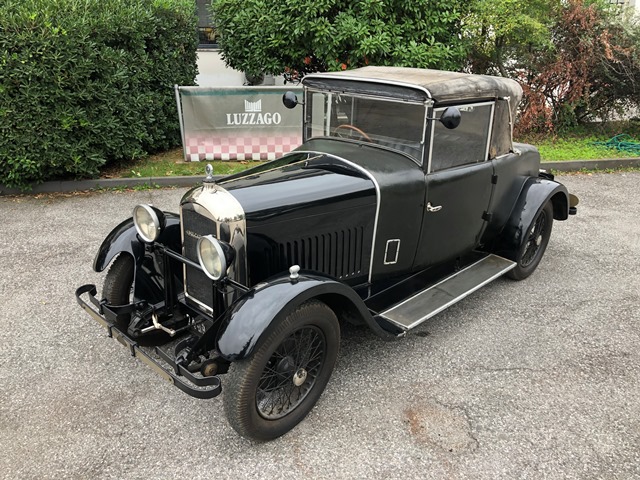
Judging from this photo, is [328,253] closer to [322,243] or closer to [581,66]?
[322,243]

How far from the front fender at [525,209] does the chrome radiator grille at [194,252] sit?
8.98 ft

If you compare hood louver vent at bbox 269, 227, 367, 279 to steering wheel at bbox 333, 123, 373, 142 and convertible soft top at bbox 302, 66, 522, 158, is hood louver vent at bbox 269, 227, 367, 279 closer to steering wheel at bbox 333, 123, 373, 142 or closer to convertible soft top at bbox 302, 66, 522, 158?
steering wheel at bbox 333, 123, 373, 142

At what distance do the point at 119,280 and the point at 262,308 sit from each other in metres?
1.40

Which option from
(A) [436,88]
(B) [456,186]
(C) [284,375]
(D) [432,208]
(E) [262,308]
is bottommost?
(C) [284,375]

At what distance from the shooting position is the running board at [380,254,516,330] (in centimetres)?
348

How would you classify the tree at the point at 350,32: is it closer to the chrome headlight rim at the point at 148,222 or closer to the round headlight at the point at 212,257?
the chrome headlight rim at the point at 148,222

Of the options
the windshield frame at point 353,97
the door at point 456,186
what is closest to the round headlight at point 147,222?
the windshield frame at point 353,97

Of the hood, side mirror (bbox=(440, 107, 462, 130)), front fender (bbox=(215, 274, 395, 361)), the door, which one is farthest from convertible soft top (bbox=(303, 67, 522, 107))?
front fender (bbox=(215, 274, 395, 361))

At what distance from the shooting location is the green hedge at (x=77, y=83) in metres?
6.01

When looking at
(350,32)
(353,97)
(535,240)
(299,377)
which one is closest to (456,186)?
(353,97)

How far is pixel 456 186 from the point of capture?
3822 millimetres

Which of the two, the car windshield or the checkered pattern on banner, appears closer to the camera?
the car windshield

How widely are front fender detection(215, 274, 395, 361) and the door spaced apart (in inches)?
47.8

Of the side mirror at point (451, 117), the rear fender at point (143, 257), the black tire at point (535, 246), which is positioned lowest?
the black tire at point (535, 246)
